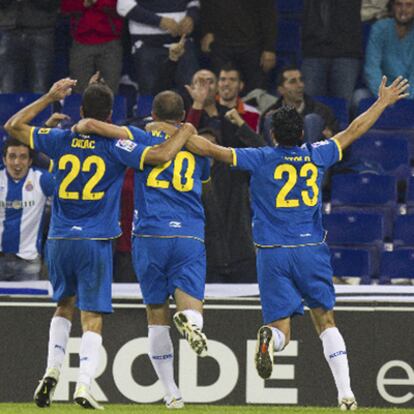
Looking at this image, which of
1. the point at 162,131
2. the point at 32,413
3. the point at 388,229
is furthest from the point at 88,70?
the point at 32,413

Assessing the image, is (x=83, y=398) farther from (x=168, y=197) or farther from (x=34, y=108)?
(x=34, y=108)

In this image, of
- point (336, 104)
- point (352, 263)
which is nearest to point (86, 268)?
point (352, 263)

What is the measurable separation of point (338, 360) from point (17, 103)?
6.50 metres

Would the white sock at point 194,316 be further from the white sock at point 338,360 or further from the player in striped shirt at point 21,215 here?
the player in striped shirt at point 21,215

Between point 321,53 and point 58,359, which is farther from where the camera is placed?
point 321,53

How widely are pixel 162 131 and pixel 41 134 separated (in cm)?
87

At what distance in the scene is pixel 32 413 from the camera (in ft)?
31.3

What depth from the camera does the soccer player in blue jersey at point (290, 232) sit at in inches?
393

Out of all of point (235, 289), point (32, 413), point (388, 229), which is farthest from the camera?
point (388, 229)

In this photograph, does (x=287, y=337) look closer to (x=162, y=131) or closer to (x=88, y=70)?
(x=162, y=131)

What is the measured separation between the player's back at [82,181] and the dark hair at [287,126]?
109cm

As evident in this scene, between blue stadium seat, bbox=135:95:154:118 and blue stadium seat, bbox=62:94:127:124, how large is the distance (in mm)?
148

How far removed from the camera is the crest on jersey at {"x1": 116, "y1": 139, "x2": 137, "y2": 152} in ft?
32.7

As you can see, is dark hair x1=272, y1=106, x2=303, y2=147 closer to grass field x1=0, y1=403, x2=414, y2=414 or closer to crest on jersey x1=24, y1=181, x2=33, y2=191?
grass field x1=0, y1=403, x2=414, y2=414
